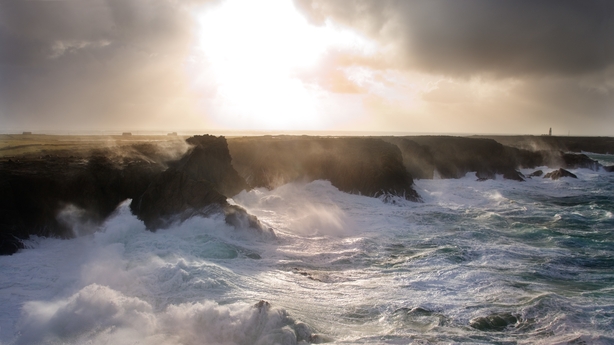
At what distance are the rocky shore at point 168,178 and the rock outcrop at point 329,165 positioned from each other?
0.27 feet

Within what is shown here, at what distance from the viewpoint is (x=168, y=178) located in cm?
1780

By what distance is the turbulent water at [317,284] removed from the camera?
347 inches

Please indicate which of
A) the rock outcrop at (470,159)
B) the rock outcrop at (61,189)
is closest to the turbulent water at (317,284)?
the rock outcrop at (61,189)

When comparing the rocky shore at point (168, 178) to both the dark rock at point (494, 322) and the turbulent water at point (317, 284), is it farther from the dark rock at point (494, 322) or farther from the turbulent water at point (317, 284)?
the dark rock at point (494, 322)

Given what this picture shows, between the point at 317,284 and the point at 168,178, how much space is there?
9268 millimetres

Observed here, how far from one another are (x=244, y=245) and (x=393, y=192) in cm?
1501

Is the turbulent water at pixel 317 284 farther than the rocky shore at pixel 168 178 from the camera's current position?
No

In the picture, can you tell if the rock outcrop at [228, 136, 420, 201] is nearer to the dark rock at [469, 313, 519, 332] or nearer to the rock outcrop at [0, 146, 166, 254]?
the rock outcrop at [0, 146, 166, 254]

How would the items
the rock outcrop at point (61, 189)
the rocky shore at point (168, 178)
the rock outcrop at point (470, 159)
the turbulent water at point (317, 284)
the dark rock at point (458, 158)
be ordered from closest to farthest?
the turbulent water at point (317, 284) → the rock outcrop at point (61, 189) → the rocky shore at point (168, 178) → the dark rock at point (458, 158) → the rock outcrop at point (470, 159)

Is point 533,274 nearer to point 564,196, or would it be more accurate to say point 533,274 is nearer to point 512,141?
point 564,196

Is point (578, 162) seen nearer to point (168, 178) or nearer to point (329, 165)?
point (329, 165)

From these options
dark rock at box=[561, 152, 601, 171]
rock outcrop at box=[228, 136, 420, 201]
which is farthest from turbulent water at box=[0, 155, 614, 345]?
dark rock at box=[561, 152, 601, 171]

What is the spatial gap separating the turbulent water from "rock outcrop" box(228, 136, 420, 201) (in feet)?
24.4

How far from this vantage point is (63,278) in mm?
11305
